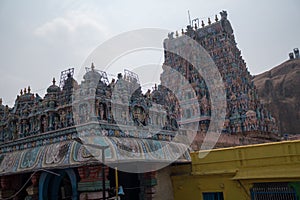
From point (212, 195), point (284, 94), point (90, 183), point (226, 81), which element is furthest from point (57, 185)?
point (284, 94)

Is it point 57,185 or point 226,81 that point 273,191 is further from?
point 226,81

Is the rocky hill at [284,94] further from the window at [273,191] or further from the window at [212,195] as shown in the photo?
the window at [273,191]

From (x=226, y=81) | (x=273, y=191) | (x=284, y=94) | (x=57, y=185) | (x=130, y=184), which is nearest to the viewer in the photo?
(x=273, y=191)

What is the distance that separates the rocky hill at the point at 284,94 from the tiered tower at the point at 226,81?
8.95 metres

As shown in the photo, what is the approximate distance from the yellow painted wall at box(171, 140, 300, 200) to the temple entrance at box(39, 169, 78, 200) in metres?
4.51

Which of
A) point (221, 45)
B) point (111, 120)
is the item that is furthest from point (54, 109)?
point (221, 45)

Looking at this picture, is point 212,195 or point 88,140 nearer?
point 88,140

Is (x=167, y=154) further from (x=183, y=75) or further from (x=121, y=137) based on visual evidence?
(x=183, y=75)

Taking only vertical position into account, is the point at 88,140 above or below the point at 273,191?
above

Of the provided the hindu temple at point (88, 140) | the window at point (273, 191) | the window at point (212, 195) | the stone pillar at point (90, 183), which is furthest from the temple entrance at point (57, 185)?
the window at point (273, 191)

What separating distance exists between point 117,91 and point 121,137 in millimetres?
1837

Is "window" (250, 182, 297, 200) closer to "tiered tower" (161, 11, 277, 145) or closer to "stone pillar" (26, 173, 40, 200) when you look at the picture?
"stone pillar" (26, 173, 40, 200)

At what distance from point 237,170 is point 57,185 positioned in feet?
23.1

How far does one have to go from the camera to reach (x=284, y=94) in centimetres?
3819
